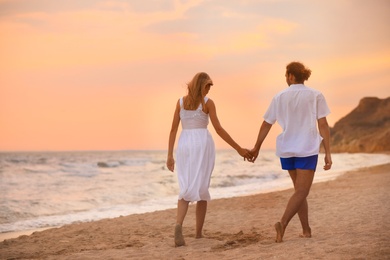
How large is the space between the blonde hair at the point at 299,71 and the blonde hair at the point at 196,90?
97cm

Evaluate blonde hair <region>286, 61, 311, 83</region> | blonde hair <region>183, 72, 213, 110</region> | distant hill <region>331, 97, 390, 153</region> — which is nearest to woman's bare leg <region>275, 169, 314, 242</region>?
blonde hair <region>286, 61, 311, 83</region>

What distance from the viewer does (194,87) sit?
6238mm

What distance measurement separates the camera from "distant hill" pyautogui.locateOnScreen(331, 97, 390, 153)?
97.4 m

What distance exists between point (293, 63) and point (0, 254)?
4.27m

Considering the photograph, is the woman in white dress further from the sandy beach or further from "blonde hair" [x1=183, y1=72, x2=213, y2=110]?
the sandy beach

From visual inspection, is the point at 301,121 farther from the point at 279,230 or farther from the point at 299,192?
the point at 279,230

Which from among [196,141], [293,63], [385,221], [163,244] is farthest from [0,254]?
[385,221]

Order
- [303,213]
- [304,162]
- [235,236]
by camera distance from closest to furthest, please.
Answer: [304,162], [303,213], [235,236]

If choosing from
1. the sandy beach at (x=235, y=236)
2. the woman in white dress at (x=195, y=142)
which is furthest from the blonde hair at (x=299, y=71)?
the sandy beach at (x=235, y=236)

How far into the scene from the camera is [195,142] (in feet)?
20.7

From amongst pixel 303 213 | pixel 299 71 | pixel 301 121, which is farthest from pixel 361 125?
pixel 301 121

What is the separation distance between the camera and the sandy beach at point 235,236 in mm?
5391

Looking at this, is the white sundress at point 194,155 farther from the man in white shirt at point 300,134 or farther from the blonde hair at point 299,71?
the blonde hair at point 299,71

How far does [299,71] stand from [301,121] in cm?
57
